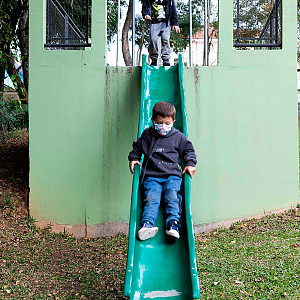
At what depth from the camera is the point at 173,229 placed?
445 cm

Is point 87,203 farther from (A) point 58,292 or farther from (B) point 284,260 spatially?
(B) point 284,260

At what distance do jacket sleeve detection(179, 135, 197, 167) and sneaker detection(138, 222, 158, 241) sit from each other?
0.84 m

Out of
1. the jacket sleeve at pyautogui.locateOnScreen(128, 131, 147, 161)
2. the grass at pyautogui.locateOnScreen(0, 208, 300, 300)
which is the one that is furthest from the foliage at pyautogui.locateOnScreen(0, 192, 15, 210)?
the jacket sleeve at pyautogui.locateOnScreen(128, 131, 147, 161)

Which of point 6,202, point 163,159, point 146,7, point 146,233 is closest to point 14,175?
point 6,202

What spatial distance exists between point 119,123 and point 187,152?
2186 millimetres

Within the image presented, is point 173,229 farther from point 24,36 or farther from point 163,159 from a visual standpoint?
point 24,36

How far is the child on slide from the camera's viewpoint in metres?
4.74

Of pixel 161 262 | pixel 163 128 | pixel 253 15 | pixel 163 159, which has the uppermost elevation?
pixel 253 15

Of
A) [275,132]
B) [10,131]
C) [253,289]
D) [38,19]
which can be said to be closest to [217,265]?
[253,289]

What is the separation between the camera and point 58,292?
4961 millimetres

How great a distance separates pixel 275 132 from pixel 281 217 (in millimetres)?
1382

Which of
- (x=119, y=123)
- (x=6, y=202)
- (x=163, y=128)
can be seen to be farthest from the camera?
(x=6, y=202)

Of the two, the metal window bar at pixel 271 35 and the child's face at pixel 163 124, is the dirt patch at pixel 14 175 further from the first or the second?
the metal window bar at pixel 271 35

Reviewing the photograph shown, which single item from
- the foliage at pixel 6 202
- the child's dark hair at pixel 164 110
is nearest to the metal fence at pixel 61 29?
the child's dark hair at pixel 164 110
